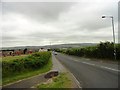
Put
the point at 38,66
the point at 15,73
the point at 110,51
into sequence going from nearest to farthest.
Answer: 1. the point at 15,73
2. the point at 38,66
3. the point at 110,51

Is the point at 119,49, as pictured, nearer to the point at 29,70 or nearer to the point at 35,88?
the point at 29,70

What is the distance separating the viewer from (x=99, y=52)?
48312 millimetres

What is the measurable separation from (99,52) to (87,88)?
35944 mm

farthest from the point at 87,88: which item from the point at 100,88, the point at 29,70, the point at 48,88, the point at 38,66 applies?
the point at 38,66

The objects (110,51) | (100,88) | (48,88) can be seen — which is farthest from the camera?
(110,51)

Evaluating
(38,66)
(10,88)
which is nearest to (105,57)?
(38,66)

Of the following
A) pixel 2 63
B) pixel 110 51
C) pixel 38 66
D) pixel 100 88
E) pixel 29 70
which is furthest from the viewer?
pixel 110 51

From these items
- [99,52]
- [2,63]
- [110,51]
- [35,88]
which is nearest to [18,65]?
[2,63]

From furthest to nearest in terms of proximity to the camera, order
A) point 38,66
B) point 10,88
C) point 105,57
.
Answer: point 105,57, point 38,66, point 10,88

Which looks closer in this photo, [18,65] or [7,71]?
[7,71]

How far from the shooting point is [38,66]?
99.5 feet

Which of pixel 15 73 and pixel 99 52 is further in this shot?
pixel 99 52

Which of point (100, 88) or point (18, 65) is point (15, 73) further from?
point (100, 88)

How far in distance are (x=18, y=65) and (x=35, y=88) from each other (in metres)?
9.30
